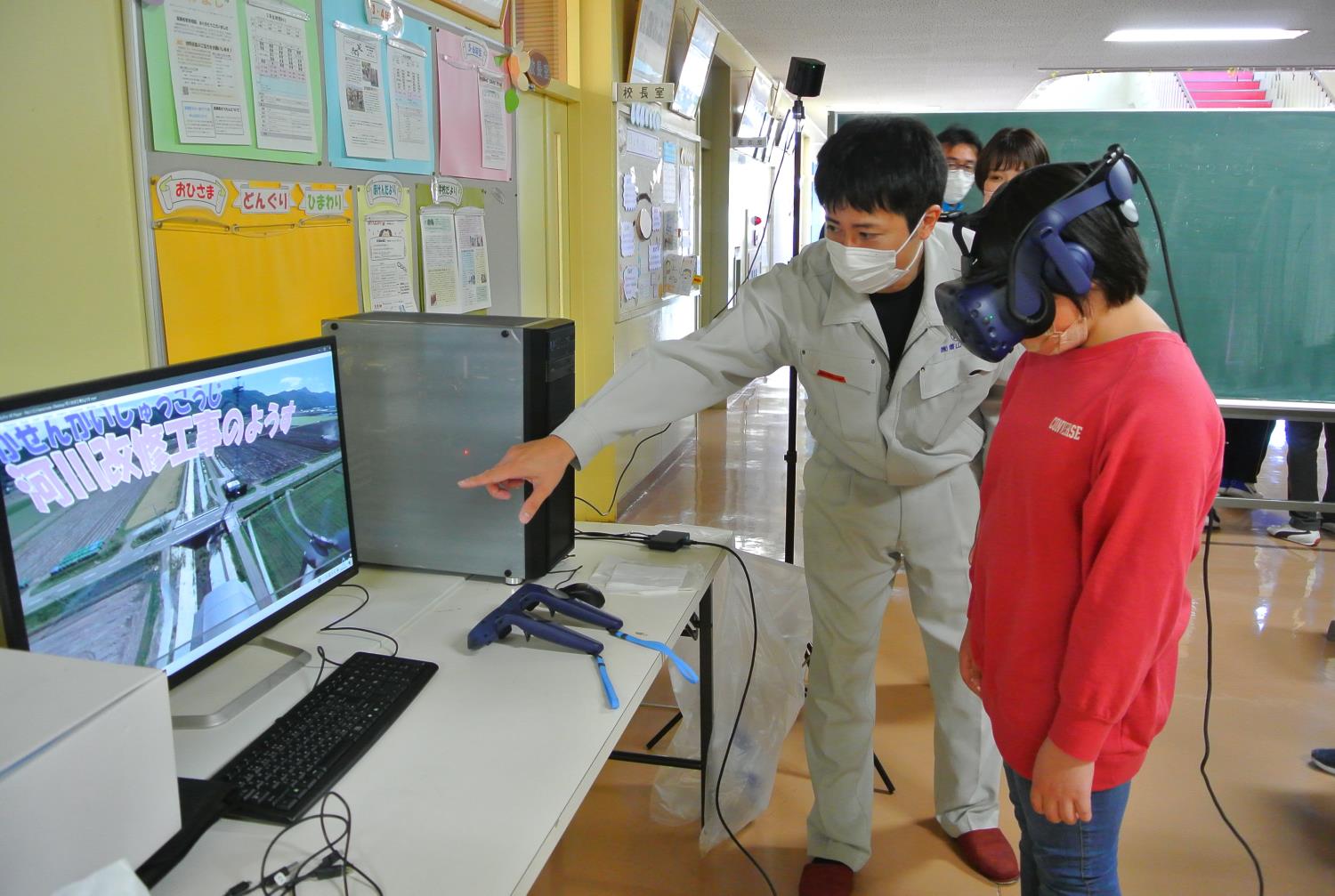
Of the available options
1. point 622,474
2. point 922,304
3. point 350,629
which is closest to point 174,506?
point 350,629

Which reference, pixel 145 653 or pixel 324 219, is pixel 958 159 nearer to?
pixel 324 219

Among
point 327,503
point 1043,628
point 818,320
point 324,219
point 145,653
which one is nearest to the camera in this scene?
point 145,653

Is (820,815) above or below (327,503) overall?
below

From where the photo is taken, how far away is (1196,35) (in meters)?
5.17

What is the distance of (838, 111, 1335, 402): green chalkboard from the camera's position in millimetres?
3277

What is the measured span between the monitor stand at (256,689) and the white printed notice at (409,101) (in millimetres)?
1234

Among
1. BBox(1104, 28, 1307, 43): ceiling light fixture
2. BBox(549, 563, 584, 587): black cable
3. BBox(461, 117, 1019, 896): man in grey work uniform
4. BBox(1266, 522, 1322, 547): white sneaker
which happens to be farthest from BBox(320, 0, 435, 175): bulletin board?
BBox(1104, 28, 1307, 43): ceiling light fixture

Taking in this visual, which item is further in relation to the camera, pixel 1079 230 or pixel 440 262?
pixel 440 262

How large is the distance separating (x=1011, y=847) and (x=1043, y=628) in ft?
3.55

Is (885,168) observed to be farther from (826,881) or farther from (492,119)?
(492,119)

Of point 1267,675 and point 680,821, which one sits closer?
point 680,821

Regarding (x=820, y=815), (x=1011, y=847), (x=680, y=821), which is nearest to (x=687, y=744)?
(x=680, y=821)

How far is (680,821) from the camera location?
204 cm

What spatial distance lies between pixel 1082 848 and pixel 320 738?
0.88 meters
